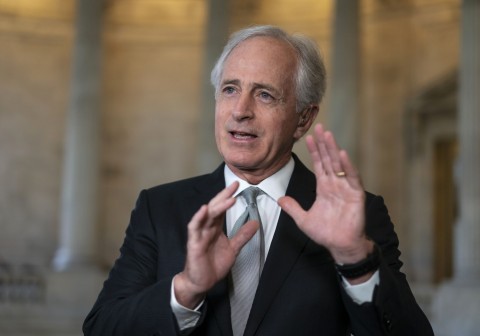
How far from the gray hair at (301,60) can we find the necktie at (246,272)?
25.6 inches

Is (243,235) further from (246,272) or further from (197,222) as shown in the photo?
(246,272)

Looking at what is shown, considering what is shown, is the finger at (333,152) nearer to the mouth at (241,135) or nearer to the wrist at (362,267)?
the wrist at (362,267)

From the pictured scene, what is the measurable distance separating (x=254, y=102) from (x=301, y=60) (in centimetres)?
38

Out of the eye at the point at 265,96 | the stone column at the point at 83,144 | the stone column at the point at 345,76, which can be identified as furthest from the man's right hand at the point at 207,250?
the stone column at the point at 83,144

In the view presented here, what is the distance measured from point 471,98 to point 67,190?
A: 14.3 metres

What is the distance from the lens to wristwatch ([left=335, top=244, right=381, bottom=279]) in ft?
14.3

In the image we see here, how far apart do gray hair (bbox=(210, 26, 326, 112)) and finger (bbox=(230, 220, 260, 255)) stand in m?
0.96

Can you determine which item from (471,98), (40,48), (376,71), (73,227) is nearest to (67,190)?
(73,227)

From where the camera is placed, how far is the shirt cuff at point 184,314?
4.48m

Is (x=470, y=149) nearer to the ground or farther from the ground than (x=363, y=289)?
nearer to the ground

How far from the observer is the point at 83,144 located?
33.4 metres

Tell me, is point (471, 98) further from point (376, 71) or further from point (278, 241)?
point (278, 241)

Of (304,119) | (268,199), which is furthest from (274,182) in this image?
(304,119)

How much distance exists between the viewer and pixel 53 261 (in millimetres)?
36938
